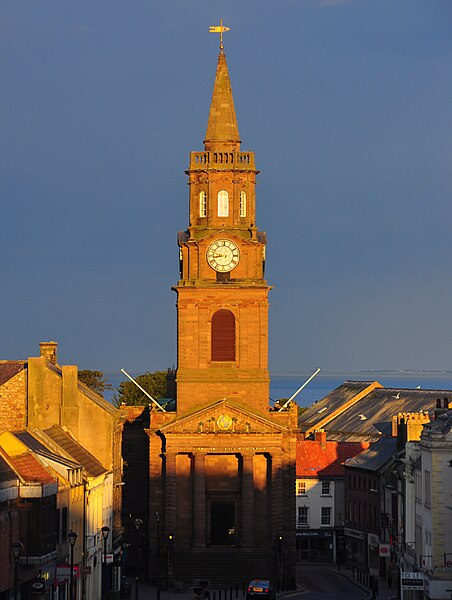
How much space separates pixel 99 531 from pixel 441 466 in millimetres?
20841

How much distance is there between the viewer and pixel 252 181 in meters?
124

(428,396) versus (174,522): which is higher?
(428,396)

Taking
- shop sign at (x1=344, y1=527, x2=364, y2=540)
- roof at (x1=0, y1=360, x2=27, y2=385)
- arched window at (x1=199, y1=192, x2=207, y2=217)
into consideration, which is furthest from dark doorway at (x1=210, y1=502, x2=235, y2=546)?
arched window at (x1=199, y1=192, x2=207, y2=217)

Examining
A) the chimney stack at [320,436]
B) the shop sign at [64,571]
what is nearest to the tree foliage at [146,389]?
the chimney stack at [320,436]

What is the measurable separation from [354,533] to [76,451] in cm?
4157

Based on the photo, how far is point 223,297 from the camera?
12119cm

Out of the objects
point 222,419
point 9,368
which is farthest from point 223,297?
point 9,368

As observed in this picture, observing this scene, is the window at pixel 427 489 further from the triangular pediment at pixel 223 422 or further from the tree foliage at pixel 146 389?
the tree foliage at pixel 146 389

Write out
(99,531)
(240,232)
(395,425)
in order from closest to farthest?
1. (99,531)
2. (240,232)
3. (395,425)

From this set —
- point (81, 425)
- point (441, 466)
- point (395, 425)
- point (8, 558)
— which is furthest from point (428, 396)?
point (8, 558)

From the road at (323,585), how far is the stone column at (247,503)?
4.73 m

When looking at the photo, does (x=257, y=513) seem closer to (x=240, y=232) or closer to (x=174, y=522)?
(x=174, y=522)

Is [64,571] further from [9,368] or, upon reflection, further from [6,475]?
[9,368]

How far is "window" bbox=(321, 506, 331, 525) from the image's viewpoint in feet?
459
